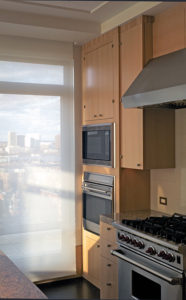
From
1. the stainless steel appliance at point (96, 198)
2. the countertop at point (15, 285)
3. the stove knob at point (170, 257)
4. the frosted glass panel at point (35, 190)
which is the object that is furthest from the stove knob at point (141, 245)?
→ the frosted glass panel at point (35, 190)

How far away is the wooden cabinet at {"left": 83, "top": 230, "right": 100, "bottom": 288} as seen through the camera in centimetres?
379

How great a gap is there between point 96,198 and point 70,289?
101cm

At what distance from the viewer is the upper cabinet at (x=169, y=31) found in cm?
277

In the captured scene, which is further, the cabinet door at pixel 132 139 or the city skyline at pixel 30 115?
the city skyline at pixel 30 115

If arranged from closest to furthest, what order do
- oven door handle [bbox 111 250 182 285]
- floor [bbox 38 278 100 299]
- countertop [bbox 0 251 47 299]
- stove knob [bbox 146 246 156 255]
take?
1. countertop [bbox 0 251 47 299]
2. oven door handle [bbox 111 250 182 285]
3. stove knob [bbox 146 246 156 255]
4. floor [bbox 38 278 100 299]

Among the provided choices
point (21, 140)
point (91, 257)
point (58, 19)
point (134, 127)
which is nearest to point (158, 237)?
point (134, 127)

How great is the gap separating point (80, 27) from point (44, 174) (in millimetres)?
1592

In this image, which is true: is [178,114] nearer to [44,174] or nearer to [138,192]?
[138,192]

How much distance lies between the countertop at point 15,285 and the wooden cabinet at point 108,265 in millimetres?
1467

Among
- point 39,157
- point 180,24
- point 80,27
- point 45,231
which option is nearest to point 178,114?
point 180,24

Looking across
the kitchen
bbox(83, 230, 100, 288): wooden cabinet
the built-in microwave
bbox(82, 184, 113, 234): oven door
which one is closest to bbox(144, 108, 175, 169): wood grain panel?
the kitchen

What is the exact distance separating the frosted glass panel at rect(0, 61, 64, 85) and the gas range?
1.81 m

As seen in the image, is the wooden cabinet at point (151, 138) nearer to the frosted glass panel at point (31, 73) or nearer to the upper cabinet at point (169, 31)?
the upper cabinet at point (169, 31)

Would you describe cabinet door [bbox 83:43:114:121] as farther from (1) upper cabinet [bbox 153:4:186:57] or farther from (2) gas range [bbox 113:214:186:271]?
(2) gas range [bbox 113:214:186:271]
